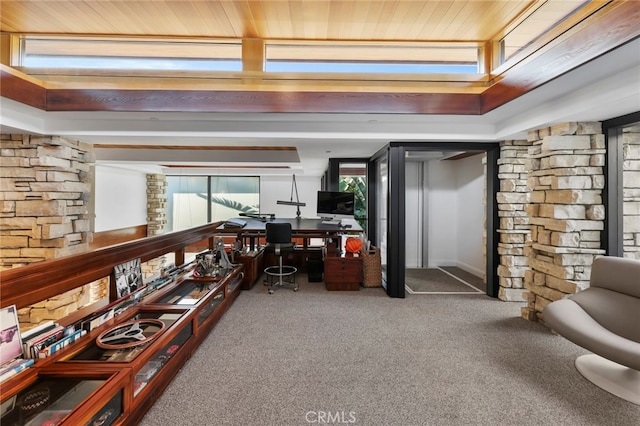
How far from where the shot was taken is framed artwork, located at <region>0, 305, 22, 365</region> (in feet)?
4.11

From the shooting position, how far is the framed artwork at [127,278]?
6.63ft

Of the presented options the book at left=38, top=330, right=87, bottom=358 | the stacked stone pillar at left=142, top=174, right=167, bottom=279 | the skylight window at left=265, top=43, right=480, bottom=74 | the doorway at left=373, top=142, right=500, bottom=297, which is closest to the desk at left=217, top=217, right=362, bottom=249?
the doorway at left=373, top=142, right=500, bottom=297

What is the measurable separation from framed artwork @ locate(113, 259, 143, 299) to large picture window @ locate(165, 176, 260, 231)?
6668mm

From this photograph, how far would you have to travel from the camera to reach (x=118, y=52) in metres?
3.12

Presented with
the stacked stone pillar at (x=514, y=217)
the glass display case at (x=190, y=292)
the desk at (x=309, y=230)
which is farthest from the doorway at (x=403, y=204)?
the glass display case at (x=190, y=292)

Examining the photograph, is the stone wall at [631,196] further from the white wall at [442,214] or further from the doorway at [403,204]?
the white wall at [442,214]

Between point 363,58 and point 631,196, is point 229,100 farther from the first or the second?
point 631,196

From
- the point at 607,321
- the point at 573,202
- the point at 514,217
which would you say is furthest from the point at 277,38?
the point at 607,321

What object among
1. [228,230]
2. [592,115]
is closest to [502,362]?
[592,115]

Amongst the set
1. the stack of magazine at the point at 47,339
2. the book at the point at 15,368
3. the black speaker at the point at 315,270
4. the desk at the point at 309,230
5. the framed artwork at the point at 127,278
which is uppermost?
the desk at the point at 309,230

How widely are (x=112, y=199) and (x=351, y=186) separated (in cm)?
567

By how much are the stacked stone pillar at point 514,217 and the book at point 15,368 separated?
4.52 metres

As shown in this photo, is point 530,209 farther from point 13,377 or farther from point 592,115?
point 13,377

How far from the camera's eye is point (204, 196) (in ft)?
28.6
